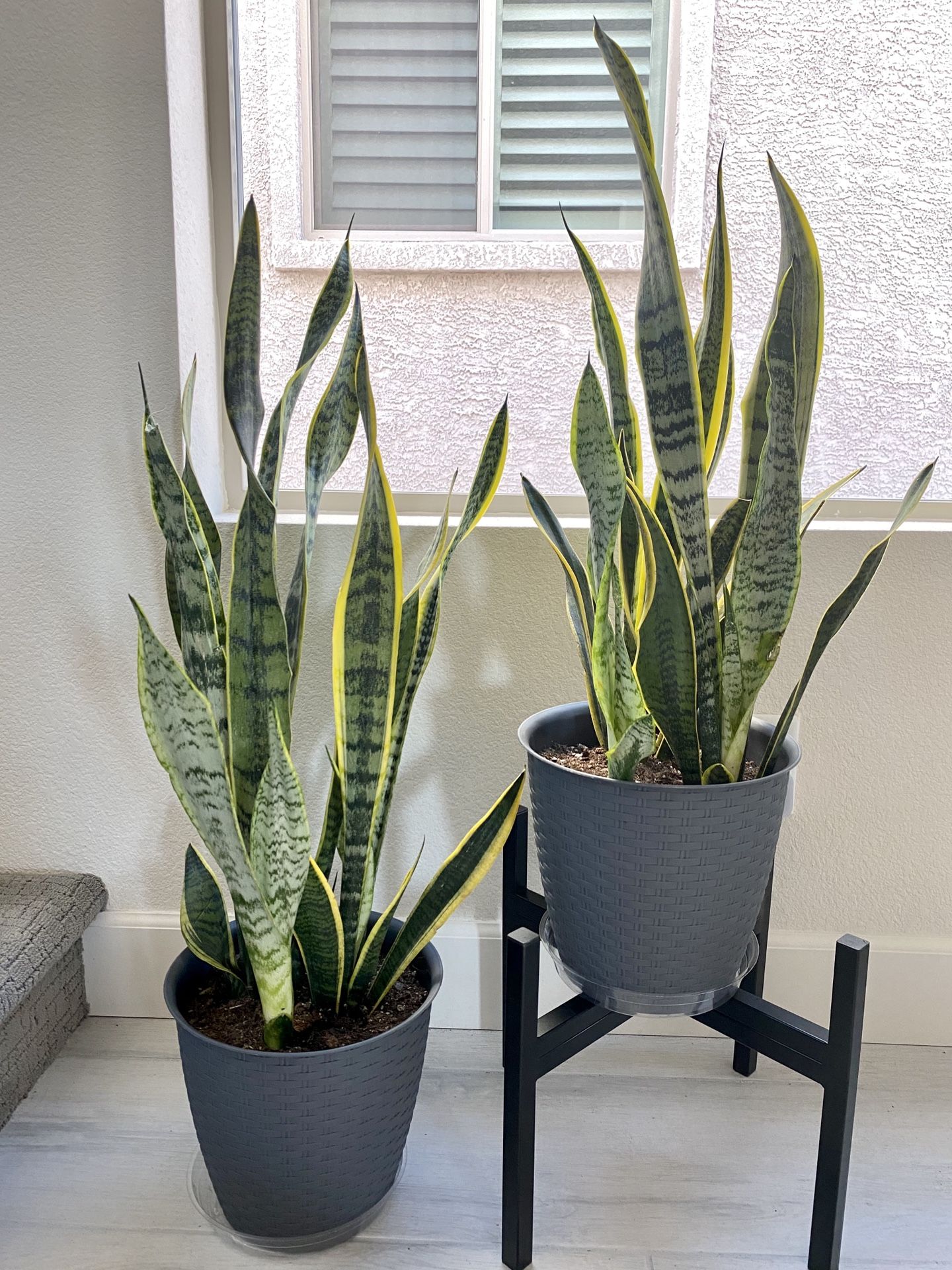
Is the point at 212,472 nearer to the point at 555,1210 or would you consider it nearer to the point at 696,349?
the point at 696,349

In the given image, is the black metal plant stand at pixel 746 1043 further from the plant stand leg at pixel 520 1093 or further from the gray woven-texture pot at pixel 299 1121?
the gray woven-texture pot at pixel 299 1121

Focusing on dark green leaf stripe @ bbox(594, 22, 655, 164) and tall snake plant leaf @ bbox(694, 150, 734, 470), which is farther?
tall snake plant leaf @ bbox(694, 150, 734, 470)

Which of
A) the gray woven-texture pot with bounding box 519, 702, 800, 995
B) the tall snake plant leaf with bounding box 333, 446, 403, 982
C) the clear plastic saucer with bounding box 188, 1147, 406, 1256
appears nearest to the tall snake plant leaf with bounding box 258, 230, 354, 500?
the tall snake plant leaf with bounding box 333, 446, 403, 982

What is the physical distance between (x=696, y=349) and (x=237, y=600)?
18.9 inches

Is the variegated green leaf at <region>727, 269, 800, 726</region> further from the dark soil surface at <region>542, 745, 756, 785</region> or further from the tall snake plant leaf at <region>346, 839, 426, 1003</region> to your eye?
the tall snake plant leaf at <region>346, 839, 426, 1003</region>

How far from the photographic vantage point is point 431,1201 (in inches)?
39.9

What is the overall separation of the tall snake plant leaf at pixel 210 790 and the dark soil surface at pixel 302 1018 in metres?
0.03

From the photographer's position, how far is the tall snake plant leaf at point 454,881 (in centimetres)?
91

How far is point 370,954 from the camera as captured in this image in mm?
972

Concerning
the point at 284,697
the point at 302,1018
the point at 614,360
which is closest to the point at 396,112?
the point at 614,360

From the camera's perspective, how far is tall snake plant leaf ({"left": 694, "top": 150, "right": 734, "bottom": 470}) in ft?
2.89

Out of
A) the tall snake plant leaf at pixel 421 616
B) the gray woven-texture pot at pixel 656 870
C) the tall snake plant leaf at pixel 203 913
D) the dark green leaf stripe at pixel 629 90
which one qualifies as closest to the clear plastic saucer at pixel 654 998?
the gray woven-texture pot at pixel 656 870

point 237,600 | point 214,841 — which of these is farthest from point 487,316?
point 214,841

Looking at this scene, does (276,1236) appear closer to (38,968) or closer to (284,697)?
(38,968)
